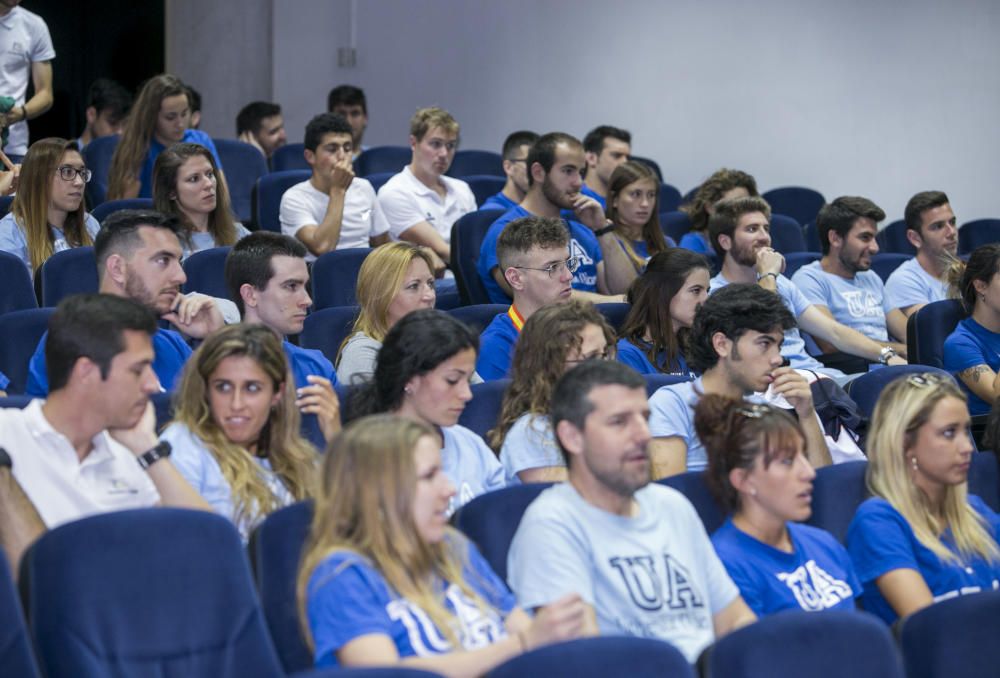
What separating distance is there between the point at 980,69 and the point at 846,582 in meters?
5.68

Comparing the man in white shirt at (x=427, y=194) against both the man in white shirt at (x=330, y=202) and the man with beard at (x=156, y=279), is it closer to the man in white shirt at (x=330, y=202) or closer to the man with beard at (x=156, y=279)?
the man in white shirt at (x=330, y=202)

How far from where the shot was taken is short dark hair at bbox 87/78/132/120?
7.52m

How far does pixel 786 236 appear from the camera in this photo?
6.78 meters

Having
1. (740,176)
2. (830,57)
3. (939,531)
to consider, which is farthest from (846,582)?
(830,57)

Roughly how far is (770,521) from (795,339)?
2.20 meters

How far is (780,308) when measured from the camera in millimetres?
3926

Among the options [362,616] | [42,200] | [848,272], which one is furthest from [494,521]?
[848,272]

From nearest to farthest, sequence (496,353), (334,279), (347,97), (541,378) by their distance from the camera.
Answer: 1. (541,378)
2. (496,353)
3. (334,279)
4. (347,97)

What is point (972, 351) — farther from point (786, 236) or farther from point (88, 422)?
point (88, 422)

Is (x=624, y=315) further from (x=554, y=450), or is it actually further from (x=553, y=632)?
(x=553, y=632)

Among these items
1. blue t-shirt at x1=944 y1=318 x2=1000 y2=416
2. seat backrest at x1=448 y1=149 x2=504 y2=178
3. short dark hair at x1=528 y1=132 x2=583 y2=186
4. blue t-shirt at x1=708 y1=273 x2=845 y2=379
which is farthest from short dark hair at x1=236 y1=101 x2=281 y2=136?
blue t-shirt at x1=944 y1=318 x2=1000 y2=416

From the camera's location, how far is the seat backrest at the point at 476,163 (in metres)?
8.20

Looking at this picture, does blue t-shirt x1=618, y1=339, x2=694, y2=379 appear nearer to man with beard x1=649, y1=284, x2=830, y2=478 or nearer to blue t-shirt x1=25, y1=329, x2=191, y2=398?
man with beard x1=649, y1=284, x2=830, y2=478

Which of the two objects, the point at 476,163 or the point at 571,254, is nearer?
the point at 571,254
